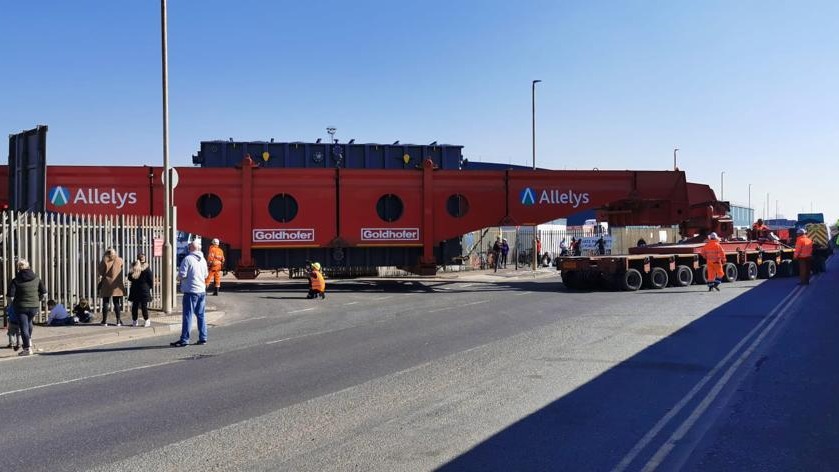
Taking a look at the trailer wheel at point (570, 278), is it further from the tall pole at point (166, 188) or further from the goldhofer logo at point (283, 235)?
the tall pole at point (166, 188)

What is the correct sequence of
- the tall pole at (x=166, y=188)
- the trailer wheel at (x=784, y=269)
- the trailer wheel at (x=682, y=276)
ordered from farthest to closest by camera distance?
1. the trailer wheel at (x=784, y=269)
2. the trailer wheel at (x=682, y=276)
3. the tall pole at (x=166, y=188)

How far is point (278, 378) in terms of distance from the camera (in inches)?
346

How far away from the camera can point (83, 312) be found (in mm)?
14242

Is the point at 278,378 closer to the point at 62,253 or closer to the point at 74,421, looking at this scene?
the point at 74,421

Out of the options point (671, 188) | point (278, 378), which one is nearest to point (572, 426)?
point (278, 378)

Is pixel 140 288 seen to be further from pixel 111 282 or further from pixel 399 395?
pixel 399 395

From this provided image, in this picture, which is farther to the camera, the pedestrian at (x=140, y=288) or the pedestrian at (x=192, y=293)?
the pedestrian at (x=140, y=288)

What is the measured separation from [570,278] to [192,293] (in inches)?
534

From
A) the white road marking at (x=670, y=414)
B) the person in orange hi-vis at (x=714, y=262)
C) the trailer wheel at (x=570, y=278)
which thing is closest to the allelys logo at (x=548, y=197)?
the trailer wheel at (x=570, y=278)

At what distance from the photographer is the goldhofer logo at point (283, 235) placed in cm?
2083

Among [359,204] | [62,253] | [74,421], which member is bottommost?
[74,421]

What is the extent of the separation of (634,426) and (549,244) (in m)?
35.0

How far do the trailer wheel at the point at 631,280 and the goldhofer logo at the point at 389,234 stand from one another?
619 cm

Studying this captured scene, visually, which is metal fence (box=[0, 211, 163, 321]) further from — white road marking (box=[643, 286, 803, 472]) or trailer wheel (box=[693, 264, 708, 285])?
trailer wheel (box=[693, 264, 708, 285])
